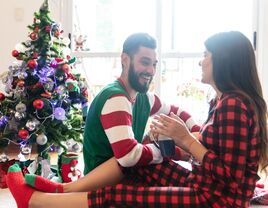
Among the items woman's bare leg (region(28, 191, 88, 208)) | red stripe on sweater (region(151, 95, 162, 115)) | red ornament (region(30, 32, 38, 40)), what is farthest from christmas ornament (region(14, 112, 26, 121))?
red stripe on sweater (region(151, 95, 162, 115))

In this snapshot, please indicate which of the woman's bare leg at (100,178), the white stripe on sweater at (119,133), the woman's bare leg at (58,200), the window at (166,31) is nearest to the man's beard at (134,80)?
the white stripe on sweater at (119,133)

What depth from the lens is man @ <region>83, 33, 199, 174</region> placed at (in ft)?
5.15

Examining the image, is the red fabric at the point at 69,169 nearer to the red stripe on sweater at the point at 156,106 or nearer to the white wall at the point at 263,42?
the red stripe on sweater at the point at 156,106

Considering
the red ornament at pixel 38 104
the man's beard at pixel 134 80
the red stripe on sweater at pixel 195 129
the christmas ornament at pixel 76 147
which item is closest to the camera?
the man's beard at pixel 134 80

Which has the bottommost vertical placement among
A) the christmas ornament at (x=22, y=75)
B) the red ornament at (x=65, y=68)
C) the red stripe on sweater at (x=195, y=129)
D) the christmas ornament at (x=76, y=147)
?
the christmas ornament at (x=76, y=147)

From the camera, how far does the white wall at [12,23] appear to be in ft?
11.6

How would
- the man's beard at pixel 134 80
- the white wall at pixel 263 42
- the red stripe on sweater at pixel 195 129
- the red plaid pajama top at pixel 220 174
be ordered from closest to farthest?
the red plaid pajama top at pixel 220 174
the man's beard at pixel 134 80
the red stripe on sweater at pixel 195 129
the white wall at pixel 263 42

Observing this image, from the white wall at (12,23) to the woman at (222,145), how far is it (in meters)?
2.34

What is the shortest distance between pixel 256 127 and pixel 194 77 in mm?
2558

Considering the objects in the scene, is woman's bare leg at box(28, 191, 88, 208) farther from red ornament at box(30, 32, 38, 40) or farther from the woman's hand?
red ornament at box(30, 32, 38, 40)

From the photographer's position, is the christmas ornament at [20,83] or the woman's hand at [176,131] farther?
the christmas ornament at [20,83]

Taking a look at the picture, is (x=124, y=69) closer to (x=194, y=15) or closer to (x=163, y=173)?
(x=163, y=173)

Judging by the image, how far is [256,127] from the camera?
1338 mm

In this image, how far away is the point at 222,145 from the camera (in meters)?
1.31
